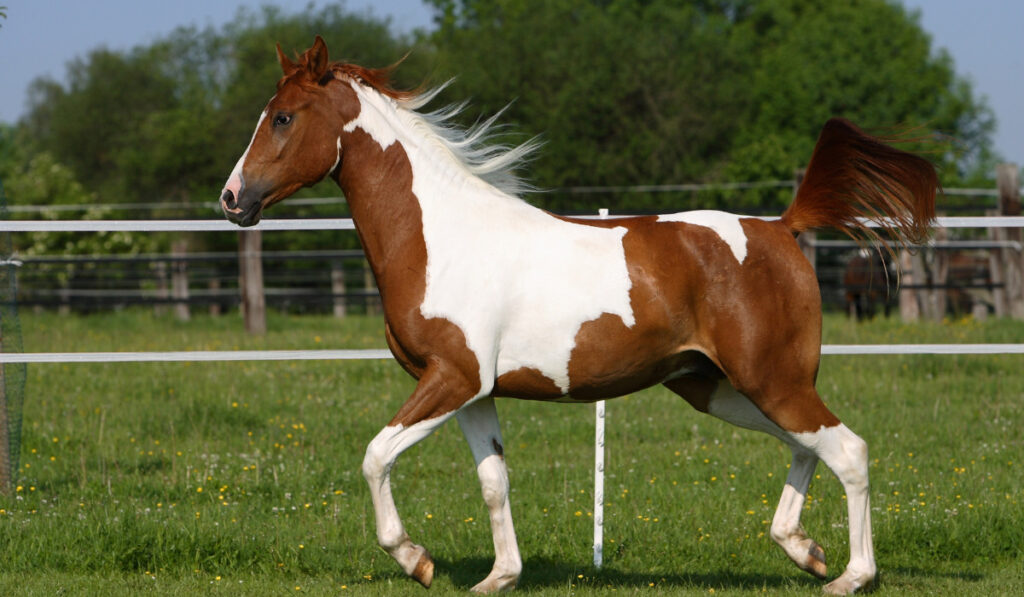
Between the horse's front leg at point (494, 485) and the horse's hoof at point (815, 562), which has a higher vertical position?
the horse's front leg at point (494, 485)

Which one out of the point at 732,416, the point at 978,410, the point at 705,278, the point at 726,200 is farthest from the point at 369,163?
the point at 726,200

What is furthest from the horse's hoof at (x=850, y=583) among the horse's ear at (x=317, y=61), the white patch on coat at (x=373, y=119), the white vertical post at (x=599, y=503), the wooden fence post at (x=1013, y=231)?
the wooden fence post at (x=1013, y=231)

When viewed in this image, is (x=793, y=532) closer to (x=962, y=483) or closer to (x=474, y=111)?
(x=962, y=483)

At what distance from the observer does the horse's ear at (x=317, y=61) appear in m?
4.55

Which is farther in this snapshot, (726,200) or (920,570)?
(726,200)

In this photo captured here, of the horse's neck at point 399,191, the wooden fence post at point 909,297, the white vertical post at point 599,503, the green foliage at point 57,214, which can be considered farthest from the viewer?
the green foliage at point 57,214

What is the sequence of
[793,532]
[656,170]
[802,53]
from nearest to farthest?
[793,532] < [656,170] < [802,53]

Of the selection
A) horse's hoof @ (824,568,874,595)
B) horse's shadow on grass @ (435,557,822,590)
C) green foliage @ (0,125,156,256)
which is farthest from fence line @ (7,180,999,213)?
horse's hoof @ (824,568,874,595)

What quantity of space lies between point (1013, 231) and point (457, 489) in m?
10.6

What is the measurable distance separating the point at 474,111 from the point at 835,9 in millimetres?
15952

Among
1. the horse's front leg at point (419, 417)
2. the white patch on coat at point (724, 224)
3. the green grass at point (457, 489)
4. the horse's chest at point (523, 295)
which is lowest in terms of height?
A: the green grass at point (457, 489)

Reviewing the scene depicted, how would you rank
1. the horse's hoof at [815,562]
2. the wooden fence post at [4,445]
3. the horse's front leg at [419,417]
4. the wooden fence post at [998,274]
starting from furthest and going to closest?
the wooden fence post at [998,274] → the wooden fence post at [4,445] → the horse's hoof at [815,562] → the horse's front leg at [419,417]

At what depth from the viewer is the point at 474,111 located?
108 feet

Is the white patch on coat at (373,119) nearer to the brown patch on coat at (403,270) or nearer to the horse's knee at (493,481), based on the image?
the brown patch on coat at (403,270)
